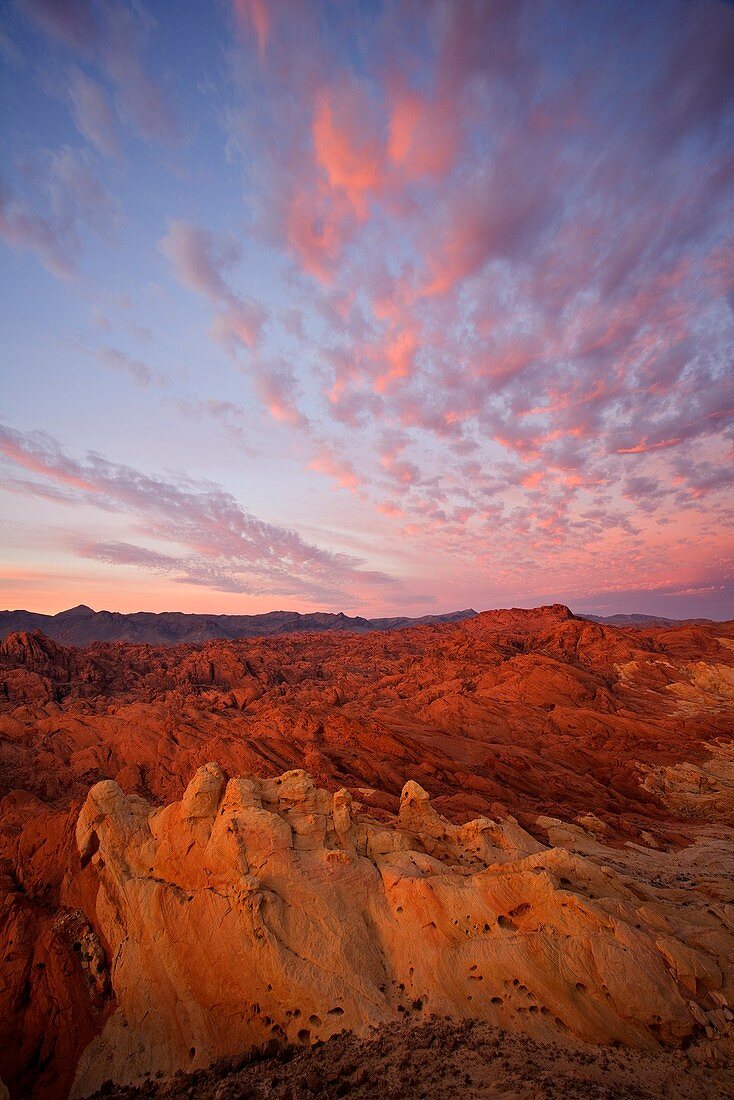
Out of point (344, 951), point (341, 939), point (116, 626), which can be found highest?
point (116, 626)

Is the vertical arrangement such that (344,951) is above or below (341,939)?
below

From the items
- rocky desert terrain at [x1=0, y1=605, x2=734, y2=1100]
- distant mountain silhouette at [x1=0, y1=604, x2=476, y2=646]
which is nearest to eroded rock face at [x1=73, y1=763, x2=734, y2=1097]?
rocky desert terrain at [x1=0, y1=605, x2=734, y2=1100]

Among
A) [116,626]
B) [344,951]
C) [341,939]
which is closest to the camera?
[344,951]

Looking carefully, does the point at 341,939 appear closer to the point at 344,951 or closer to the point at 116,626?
the point at 344,951

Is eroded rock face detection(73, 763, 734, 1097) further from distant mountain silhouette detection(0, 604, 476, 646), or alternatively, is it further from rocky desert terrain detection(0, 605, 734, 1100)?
distant mountain silhouette detection(0, 604, 476, 646)

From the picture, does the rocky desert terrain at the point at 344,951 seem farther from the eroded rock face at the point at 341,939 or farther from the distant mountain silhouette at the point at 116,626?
the distant mountain silhouette at the point at 116,626

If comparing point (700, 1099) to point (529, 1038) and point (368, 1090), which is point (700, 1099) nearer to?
point (529, 1038)

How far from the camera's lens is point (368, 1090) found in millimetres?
7582

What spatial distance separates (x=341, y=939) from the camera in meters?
9.97

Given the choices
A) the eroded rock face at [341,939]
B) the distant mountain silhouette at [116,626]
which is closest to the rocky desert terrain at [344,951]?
the eroded rock face at [341,939]

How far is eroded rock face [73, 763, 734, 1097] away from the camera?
8.88 m

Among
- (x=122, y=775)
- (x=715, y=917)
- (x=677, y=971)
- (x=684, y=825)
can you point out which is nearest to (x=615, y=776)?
(x=684, y=825)

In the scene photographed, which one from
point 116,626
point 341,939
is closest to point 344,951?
point 341,939

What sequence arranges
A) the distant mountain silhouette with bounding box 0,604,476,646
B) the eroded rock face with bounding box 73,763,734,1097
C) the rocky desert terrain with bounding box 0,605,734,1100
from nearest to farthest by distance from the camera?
the rocky desert terrain with bounding box 0,605,734,1100 < the eroded rock face with bounding box 73,763,734,1097 < the distant mountain silhouette with bounding box 0,604,476,646
